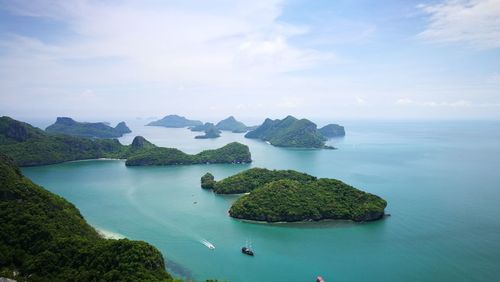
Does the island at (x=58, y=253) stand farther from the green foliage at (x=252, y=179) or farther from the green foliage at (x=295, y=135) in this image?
the green foliage at (x=295, y=135)

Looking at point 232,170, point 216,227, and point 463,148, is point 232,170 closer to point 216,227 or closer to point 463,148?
point 216,227

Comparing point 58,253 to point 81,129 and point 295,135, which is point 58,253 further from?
point 81,129

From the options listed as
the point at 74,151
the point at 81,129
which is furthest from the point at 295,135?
the point at 81,129

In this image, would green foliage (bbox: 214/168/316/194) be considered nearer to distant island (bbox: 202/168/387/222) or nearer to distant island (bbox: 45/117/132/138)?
distant island (bbox: 202/168/387/222)

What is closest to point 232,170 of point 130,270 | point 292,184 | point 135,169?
point 135,169

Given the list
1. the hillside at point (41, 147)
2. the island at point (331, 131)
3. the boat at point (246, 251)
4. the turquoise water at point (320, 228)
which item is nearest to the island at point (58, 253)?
the turquoise water at point (320, 228)

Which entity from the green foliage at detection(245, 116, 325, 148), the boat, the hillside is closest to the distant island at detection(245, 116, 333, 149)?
the green foliage at detection(245, 116, 325, 148)
